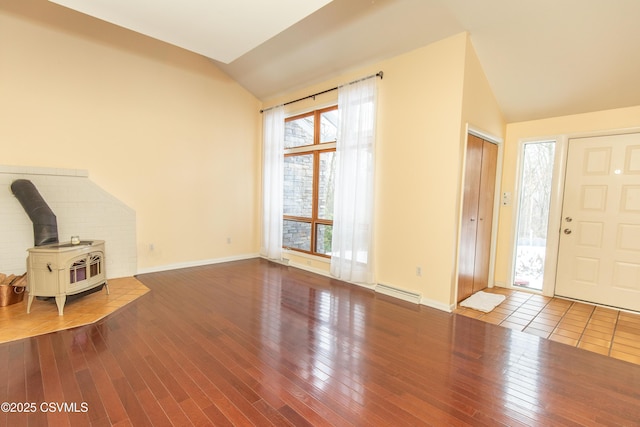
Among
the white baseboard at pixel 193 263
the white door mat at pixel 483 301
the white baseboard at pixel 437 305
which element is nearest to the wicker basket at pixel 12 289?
the white baseboard at pixel 193 263

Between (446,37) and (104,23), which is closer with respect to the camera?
(446,37)

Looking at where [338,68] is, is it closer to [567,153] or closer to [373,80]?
[373,80]

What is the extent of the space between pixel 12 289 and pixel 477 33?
5853mm

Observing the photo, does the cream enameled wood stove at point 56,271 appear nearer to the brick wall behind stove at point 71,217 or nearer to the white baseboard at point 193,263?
the brick wall behind stove at point 71,217

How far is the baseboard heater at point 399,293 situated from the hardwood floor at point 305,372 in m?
0.31

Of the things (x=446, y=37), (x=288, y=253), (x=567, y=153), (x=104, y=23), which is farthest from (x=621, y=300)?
(x=104, y=23)

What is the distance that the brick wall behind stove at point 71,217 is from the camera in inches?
143

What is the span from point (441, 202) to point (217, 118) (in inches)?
162

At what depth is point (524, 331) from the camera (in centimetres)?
301

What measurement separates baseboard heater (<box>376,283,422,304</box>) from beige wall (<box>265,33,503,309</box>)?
0.19 ft

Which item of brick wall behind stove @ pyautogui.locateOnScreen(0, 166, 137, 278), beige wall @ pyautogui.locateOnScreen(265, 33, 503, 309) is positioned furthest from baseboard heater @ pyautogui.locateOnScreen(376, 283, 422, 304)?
brick wall behind stove @ pyautogui.locateOnScreen(0, 166, 137, 278)

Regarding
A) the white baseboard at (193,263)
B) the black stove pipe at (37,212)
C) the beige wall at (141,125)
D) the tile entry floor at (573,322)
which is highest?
the beige wall at (141,125)

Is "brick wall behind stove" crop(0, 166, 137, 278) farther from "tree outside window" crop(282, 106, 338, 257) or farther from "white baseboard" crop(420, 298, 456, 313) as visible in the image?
"white baseboard" crop(420, 298, 456, 313)

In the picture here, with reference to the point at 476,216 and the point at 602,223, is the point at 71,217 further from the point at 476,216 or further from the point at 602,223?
the point at 602,223
